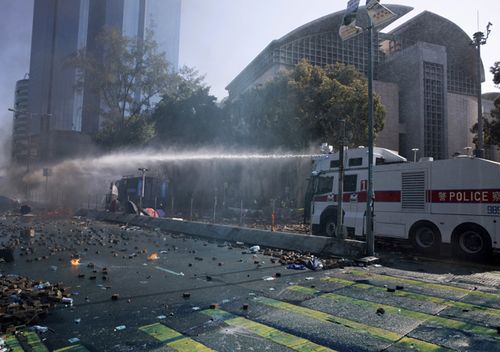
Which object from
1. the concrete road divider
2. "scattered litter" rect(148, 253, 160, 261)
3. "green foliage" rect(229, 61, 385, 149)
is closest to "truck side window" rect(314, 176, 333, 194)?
the concrete road divider

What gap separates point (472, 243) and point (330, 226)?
17.7 feet

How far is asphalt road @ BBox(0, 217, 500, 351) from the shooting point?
15.4ft

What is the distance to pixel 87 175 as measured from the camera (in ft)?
141

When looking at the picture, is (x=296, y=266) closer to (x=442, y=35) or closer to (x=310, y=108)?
(x=310, y=108)

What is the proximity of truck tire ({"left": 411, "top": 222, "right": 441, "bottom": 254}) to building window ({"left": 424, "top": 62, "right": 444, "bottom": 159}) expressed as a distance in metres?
36.9

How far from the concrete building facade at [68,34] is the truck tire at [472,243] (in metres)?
54.9

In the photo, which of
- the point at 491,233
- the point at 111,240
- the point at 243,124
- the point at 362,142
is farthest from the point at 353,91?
the point at 111,240

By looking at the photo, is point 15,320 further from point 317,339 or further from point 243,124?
point 243,124

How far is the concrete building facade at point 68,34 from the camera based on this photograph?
61.8m

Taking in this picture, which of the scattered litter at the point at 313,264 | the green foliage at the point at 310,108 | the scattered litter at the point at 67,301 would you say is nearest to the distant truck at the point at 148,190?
the green foliage at the point at 310,108

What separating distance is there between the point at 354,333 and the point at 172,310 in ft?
9.31

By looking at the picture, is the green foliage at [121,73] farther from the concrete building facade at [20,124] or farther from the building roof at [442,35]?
the building roof at [442,35]

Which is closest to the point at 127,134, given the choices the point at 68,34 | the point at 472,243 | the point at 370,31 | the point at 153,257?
the point at 153,257

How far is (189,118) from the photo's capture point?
125 ft
